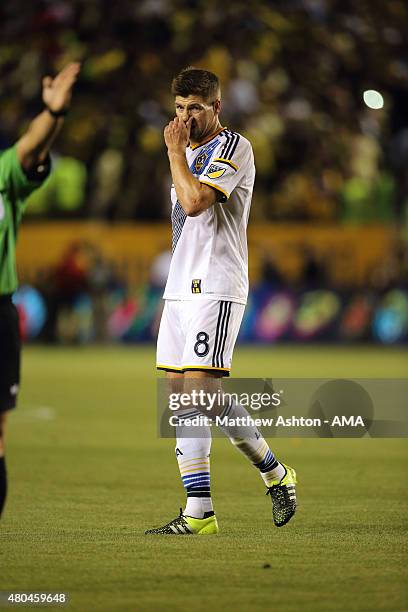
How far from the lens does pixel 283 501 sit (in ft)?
27.3

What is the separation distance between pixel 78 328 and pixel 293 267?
204 inches

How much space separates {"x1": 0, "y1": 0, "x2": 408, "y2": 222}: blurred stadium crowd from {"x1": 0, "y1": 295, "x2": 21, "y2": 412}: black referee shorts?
1816cm

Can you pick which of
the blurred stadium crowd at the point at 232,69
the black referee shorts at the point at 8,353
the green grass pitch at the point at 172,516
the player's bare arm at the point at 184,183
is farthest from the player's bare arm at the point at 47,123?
the blurred stadium crowd at the point at 232,69

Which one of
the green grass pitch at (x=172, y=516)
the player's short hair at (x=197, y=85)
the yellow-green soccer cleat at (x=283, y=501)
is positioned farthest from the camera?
the yellow-green soccer cleat at (x=283, y=501)

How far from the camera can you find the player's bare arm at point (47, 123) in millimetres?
6477

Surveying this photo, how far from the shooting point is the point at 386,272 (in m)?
29.1

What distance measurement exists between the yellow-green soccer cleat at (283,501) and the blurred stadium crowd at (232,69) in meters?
17.1

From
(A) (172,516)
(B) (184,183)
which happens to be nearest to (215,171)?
(B) (184,183)

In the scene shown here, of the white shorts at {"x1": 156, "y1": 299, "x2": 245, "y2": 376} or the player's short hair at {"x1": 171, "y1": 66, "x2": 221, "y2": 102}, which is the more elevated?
the player's short hair at {"x1": 171, "y1": 66, "x2": 221, "y2": 102}

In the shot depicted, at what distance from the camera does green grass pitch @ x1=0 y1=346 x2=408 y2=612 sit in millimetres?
6469

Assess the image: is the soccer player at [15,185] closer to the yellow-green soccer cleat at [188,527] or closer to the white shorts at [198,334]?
the white shorts at [198,334]

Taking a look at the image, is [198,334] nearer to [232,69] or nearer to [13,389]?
[13,389]

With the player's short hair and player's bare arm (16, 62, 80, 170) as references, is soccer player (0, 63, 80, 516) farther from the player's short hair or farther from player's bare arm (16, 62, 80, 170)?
the player's short hair

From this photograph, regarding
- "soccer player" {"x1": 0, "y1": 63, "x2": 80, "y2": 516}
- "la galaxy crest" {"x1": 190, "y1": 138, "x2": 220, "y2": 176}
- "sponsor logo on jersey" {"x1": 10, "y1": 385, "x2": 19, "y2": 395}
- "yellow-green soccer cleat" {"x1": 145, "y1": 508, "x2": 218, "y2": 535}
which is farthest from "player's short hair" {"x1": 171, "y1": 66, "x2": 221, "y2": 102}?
"yellow-green soccer cleat" {"x1": 145, "y1": 508, "x2": 218, "y2": 535}
